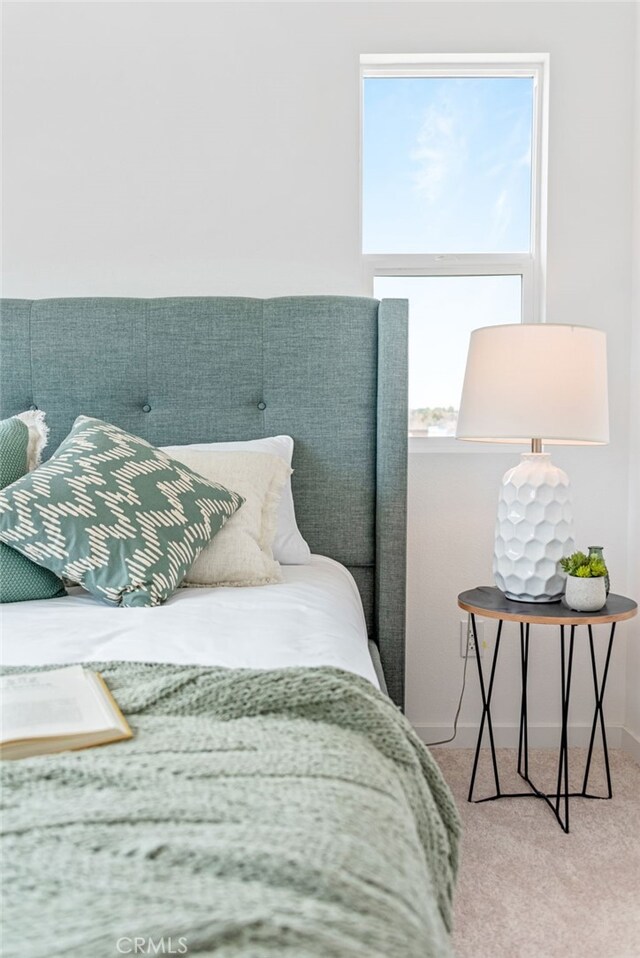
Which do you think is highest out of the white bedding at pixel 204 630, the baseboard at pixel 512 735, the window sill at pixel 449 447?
the window sill at pixel 449 447

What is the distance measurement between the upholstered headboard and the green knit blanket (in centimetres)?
137

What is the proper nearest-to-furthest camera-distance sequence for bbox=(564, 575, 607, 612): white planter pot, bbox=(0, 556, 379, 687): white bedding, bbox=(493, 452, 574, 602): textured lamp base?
bbox=(0, 556, 379, 687): white bedding
bbox=(564, 575, 607, 612): white planter pot
bbox=(493, 452, 574, 602): textured lamp base

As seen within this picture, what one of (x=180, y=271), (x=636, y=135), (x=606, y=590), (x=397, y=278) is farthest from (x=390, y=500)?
(x=636, y=135)

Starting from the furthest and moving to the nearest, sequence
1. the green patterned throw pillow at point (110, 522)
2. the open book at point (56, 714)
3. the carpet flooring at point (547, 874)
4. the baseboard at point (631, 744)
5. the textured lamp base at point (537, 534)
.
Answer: the baseboard at point (631, 744) → the textured lamp base at point (537, 534) → the green patterned throw pillow at point (110, 522) → the carpet flooring at point (547, 874) → the open book at point (56, 714)

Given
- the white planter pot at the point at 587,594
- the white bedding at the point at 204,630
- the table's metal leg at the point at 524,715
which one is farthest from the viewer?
the table's metal leg at the point at 524,715

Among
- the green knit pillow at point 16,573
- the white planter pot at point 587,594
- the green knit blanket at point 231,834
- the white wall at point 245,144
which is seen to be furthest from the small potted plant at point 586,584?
the green knit pillow at point 16,573

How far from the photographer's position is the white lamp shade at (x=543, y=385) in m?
2.02

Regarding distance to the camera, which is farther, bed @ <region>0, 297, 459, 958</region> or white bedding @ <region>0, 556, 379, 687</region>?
white bedding @ <region>0, 556, 379, 687</region>

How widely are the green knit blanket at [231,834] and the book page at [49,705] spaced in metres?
0.04

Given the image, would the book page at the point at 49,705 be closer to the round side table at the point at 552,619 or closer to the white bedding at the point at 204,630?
the white bedding at the point at 204,630

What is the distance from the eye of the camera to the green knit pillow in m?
1.71

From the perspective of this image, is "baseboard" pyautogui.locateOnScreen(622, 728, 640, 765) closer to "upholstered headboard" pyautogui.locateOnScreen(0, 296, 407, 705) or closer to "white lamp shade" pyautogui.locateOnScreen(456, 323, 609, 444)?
"upholstered headboard" pyautogui.locateOnScreen(0, 296, 407, 705)

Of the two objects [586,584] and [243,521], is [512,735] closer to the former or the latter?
[586,584]

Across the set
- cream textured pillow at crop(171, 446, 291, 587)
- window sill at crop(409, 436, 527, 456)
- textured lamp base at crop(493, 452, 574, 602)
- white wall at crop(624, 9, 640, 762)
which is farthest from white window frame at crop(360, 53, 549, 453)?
cream textured pillow at crop(171, 446, 291, 587)
